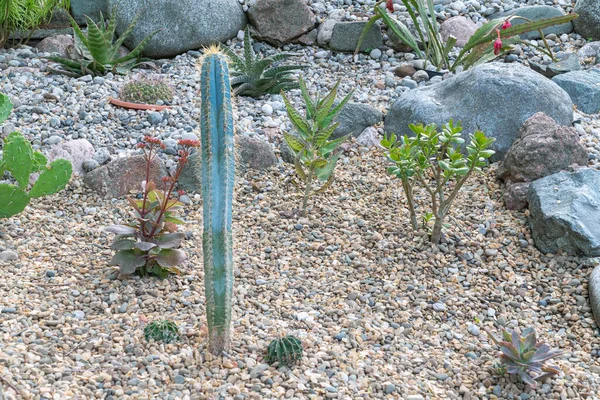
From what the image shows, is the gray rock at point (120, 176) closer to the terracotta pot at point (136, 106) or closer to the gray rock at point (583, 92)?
the terracotta pot at point (136, 106)

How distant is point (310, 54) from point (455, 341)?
378 cm

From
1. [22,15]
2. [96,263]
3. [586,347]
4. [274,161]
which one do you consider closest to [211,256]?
[96,263]

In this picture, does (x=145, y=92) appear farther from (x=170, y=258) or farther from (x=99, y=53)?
(x=170, y=258)

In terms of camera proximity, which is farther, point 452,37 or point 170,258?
point 452,37

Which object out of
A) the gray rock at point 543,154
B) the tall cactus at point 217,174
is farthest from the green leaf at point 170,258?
the gray rock at point 543,154

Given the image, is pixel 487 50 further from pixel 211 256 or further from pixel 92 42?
pixel 211 256

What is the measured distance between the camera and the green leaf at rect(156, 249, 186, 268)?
11.2 feet

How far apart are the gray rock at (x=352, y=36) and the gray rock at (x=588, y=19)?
1.92 m

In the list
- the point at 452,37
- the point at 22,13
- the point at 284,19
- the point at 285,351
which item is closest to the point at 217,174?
the point at 285,351

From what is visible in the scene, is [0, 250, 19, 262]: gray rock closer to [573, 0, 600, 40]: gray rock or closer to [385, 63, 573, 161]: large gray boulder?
[385, 63, 573, 161]: large gray boulder

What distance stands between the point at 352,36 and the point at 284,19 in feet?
2.23

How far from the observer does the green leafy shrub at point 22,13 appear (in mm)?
6066

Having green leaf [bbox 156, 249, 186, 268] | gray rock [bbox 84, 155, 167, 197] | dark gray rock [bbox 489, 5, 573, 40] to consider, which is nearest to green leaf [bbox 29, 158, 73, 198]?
gray rock [bbox 84, 155, 167, 197]

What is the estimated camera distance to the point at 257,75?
5.60 metres
